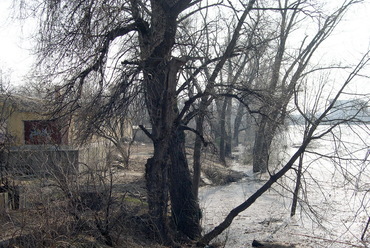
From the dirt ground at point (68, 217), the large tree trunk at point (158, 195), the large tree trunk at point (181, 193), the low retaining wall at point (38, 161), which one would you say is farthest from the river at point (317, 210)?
the low retaining wall at point (38, 161)

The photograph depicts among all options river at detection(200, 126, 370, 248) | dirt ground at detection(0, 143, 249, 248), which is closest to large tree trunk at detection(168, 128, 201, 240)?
river at detection(200, 126, 370, 248)

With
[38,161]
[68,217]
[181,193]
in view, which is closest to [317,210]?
[181,193]

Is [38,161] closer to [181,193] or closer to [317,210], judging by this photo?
[181,193]

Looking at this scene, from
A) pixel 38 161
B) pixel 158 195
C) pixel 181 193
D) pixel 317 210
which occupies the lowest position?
pixel 317 210

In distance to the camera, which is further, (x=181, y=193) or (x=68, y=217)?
(x=181, y=193)

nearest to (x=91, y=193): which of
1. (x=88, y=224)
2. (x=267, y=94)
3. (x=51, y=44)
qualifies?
(x=88, y=224)

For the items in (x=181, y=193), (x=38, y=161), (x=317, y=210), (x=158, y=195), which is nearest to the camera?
(x=38, y=161)

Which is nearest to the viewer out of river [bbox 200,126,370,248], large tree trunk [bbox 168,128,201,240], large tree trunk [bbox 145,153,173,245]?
large tree trunk [bbox 145,153,173,245]

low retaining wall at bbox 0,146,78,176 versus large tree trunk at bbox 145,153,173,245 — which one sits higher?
low retaining wall at bbox 0,146,78,176

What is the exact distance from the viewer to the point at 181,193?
11203mm

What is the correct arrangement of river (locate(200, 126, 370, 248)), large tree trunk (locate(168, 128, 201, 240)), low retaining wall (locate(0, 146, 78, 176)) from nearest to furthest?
low retaining wall (locate(0, 146, 78, 176)) → river (locate(200, 126, 370, 248)) → large tree trunk (locate(168, 128, 201, 240))

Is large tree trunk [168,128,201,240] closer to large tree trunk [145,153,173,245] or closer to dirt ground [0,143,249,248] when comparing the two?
large tree trunk [145,153,173,245]

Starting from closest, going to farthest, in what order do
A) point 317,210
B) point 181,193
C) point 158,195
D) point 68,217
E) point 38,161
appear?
point 68,217 → point 38,161 → point 158,195 → point 181,193 → point 317,210

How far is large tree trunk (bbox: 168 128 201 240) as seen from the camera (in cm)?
1102
